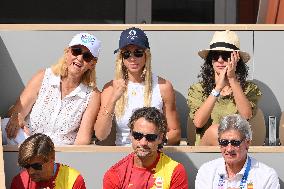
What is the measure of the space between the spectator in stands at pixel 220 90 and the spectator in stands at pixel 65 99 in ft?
2.49

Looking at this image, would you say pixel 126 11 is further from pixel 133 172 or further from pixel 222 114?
pixel 133 172

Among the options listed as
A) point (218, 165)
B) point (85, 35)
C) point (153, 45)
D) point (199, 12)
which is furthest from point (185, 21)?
point (218, 165)

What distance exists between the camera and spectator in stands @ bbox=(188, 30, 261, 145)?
19.7ft

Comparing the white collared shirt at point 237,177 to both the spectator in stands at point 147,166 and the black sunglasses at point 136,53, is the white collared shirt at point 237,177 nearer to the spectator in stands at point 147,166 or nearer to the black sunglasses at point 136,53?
the spectator in stands at point 147,166

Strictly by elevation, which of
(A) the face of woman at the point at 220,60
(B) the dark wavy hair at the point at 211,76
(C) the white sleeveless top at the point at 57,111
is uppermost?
(A) the face of woman at the point at 220,60

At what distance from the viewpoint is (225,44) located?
247 inches

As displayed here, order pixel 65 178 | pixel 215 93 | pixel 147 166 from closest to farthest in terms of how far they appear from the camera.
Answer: pixel 65 178
pixel 147 166
pixel 215 93

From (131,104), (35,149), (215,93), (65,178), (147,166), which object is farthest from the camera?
(131,104)

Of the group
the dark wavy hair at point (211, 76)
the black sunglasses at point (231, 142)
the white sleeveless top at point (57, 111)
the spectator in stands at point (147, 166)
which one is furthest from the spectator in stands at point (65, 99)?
the black sunglasses at point (231, 142)

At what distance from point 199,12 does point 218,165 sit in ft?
18.9

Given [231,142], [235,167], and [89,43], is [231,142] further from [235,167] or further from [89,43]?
[89,43]

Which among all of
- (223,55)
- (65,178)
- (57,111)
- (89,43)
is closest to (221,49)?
(223,55)

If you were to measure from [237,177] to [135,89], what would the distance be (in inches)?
49.4

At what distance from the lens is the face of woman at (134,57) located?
615 centimetres
